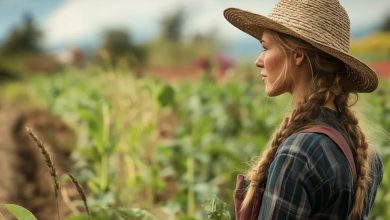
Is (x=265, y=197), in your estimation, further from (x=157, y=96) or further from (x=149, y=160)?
(x=149, y=160)

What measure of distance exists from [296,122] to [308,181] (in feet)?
0.55

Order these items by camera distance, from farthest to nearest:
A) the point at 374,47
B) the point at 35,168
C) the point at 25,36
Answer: the point at 25,36
the point at 374,47
the point at 35,168

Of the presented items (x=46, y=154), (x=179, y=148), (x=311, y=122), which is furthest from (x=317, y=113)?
(x=179, y=148)

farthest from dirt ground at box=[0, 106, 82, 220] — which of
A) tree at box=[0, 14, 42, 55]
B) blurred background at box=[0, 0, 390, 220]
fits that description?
tree at box=[0, 14, 42, 55]

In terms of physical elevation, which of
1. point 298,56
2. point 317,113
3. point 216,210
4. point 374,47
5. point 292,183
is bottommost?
point 374,47

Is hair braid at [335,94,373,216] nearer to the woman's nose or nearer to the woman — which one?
the woman

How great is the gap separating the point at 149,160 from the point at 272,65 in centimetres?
423

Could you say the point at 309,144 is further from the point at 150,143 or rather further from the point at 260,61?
the point at 150,143

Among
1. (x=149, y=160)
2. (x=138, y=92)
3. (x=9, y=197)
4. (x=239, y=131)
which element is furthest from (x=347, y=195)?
(x=138, y=92)

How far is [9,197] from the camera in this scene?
15.8 feet

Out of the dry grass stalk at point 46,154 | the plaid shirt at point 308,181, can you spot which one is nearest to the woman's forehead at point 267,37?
the plaid shirt at point 308,181

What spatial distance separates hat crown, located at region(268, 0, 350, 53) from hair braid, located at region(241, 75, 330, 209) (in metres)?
0.11

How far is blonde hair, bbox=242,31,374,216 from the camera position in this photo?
5.01 ft

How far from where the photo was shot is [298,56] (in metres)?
1.56
